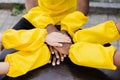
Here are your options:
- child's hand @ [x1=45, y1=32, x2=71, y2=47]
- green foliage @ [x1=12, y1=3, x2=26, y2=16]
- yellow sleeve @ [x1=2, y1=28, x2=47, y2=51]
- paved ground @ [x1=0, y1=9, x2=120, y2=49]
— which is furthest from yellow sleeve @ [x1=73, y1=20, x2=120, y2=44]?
green foliage @ [x1=12, y1=3, x2=26, y2=16]

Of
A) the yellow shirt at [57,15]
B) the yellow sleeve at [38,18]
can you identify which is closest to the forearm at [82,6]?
the yellow shirt at [57,15]

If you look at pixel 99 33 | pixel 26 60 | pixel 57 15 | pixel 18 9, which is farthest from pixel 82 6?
pixel 18 9

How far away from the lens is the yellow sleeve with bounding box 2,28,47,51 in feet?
4.23

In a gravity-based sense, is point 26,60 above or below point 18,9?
above

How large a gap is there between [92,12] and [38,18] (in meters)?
Result: 1.83

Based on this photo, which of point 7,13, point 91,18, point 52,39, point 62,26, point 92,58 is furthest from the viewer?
point 7,13

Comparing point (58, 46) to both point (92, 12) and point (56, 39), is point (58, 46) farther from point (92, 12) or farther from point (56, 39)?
point (92, 12)

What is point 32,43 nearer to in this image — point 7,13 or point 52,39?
Answer: point 52,39

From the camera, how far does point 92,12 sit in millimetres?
3279

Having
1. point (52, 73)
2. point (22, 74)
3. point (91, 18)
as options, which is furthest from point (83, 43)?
point (91, 18)

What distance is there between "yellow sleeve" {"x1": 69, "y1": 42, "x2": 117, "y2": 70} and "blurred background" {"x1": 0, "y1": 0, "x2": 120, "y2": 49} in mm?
A: 1747

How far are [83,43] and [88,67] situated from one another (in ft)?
0.38

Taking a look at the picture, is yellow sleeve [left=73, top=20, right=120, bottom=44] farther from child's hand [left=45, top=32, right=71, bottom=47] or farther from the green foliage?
the green foliage

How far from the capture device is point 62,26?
1.49 meters
